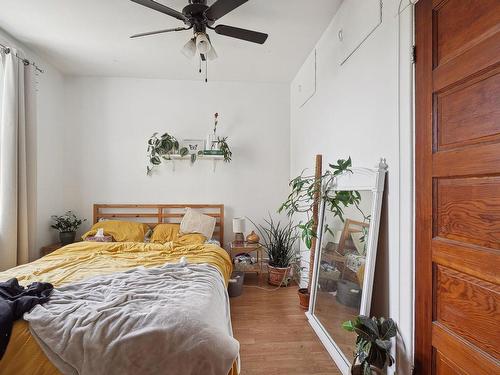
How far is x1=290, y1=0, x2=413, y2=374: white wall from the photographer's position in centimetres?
143

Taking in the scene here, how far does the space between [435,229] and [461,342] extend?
1.57 ft

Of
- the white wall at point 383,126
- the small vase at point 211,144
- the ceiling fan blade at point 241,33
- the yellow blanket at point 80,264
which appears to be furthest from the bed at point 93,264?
the ceiling fan blade at point 241,33

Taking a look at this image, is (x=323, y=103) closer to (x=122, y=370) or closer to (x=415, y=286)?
(x=415, y=286)

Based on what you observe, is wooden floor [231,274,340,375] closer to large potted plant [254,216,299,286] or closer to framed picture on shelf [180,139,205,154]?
large potted plant [254,216,299,286]

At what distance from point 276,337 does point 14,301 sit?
1.84 meters

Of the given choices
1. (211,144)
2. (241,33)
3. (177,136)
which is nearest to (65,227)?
(177,136)

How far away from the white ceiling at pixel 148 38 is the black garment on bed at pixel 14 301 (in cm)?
228

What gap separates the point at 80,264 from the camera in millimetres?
2305

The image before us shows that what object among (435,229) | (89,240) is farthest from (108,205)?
(435,229)

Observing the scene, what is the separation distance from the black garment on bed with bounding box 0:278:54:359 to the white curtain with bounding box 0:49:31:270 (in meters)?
1.37

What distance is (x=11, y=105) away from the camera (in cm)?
267

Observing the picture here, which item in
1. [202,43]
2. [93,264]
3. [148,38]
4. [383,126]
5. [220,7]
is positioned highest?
[148,38]

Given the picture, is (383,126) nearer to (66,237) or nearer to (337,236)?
(337,236)

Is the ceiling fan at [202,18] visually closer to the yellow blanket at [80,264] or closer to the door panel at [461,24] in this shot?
the door panel at [461,24]
